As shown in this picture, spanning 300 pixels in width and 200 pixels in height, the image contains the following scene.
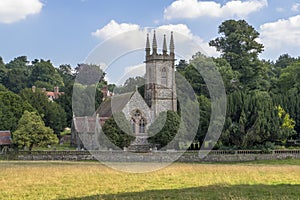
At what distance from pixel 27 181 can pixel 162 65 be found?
148 feet

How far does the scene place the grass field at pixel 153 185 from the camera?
19922 millimetres

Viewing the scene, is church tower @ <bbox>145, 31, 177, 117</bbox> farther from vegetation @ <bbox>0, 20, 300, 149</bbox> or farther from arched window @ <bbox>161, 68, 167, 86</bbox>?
vegetation @ <bbox>0, 20, 300, 149</bbox>

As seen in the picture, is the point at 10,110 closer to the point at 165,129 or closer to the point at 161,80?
the point at 165,129

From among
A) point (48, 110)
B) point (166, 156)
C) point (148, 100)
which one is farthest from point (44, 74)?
point (166, 156)

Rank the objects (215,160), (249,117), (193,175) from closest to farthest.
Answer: (193,175)
(215,160)
(249,117)

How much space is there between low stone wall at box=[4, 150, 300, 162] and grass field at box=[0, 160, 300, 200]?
15.5 m

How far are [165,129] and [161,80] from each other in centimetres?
1138

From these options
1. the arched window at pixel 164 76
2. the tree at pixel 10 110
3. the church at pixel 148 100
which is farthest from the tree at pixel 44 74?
the arched window at pixel 164 76

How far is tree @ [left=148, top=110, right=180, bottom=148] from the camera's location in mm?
58469

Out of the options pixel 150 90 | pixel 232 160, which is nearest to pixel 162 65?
pixel 150 90

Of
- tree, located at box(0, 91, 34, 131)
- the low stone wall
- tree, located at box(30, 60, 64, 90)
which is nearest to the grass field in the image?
the low stone wall

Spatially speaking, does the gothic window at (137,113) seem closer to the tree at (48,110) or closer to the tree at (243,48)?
the tree at (48,110)

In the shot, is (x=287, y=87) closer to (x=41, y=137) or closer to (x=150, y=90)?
(x=150, y=90)

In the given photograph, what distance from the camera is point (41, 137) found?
5166 cm
